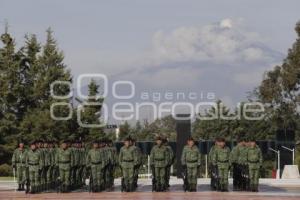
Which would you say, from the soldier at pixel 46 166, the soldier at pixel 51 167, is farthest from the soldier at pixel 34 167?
the soldier at pixel 51 167

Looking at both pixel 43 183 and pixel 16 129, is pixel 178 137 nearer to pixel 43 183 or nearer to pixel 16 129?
pixel 43 183

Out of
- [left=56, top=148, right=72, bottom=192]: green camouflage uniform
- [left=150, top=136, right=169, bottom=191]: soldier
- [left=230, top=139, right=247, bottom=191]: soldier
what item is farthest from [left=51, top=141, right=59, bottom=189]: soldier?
[left=230, top=139, right=247, bottom=191]: soldier

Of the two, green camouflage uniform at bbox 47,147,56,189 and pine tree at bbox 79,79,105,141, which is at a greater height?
pine tree at bbox 79,79,105,141

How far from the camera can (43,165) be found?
24125mm

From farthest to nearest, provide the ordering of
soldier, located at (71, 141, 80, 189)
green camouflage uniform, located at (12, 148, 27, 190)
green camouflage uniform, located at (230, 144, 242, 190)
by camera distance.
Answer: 1. green camouflage uniform, located at (12, 148, 27, 190)
2. soldier, located at (71, 141, 80, 189)
3. green camouflage uniform, located at (230, 144, 242, 190)

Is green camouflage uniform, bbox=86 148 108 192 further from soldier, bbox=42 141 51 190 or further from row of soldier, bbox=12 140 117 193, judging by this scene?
soldier, bbox=42 141 51 190

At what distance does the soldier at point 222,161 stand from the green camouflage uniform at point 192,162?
54 centimetres

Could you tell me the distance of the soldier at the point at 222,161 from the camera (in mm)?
23719

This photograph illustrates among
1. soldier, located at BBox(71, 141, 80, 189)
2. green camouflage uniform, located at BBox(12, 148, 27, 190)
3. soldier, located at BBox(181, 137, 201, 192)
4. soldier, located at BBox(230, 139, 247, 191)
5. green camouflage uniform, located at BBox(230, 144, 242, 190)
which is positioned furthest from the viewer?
green camouflage uniform, located at BBox(12, 148, 27, 190)

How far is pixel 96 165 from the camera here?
79.0 ft

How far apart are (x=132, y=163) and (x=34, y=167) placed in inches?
119

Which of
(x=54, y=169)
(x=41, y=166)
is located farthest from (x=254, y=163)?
(x=41, y=166)

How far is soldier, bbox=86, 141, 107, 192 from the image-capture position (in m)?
24.1

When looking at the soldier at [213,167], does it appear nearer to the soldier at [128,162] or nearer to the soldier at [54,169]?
the soldier at [128,162]
